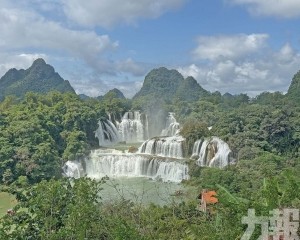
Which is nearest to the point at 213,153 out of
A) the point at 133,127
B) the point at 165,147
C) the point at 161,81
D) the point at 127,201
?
the point at 165,147

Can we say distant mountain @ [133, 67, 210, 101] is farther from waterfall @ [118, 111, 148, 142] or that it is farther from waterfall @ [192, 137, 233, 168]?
waterfall @ [192, 137, 233, 168]

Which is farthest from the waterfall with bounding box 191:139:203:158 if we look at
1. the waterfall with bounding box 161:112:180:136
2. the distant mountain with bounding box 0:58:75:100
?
the distant mountain with bounding box 0:58:75:100

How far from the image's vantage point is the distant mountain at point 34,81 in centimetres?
5178

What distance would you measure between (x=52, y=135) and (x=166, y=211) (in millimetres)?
16158

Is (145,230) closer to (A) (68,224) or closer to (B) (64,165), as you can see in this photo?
(A) (68,224)

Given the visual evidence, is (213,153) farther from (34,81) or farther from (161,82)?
(34,81)

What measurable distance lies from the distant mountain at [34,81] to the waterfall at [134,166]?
30.1 meters

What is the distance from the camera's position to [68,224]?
5805 millimetres

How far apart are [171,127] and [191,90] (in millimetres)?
17164

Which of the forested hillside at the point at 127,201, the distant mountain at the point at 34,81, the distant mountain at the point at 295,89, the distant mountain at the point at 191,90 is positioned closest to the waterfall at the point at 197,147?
the forested hillside at the point at 127,201

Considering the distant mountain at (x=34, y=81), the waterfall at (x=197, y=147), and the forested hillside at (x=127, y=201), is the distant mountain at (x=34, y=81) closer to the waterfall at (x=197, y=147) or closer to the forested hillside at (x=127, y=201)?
the forested hillside at (x=127, y=201)

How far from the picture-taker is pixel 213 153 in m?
20.4

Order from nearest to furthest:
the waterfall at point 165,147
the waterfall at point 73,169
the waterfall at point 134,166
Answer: the waterfall at point 134,166 → the waterfall at point 165,147 → the waterfall at point 73,169

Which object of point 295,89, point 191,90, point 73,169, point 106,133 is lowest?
point 73,169
